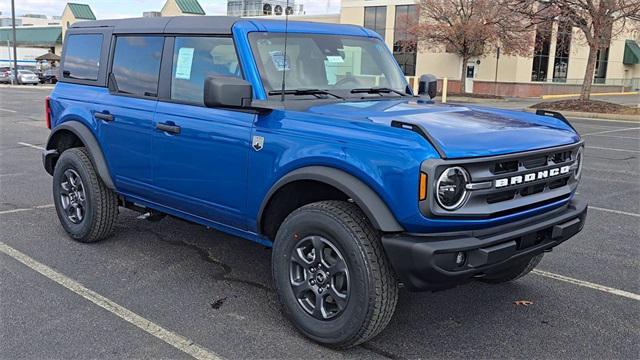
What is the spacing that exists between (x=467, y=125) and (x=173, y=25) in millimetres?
2457

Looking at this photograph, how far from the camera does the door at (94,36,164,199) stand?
460 cm

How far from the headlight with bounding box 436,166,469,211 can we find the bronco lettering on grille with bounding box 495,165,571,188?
23cm

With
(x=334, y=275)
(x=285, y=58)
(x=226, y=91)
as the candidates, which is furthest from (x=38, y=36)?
(x=334, y=275)

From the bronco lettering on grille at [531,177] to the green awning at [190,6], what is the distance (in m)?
61.1

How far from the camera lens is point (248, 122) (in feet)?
12.6

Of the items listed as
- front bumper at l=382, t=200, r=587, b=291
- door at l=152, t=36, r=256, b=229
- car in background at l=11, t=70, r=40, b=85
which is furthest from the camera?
car in background at l=11, t=70, r=40, b=85

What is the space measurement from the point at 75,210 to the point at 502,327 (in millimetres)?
3833

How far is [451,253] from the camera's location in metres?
2.97

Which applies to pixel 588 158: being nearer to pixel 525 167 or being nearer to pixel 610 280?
pixel 610 280

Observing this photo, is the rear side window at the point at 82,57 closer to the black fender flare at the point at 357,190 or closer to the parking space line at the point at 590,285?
the black fender flare at the point at 357,190

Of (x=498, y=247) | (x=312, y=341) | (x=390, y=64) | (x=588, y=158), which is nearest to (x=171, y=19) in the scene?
(x=390, y=64)

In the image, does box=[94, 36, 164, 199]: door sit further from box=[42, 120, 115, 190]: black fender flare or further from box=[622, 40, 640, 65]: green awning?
box=[622, 40, 640, 65]: green awning

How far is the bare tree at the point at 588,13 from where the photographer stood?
23.2 metres

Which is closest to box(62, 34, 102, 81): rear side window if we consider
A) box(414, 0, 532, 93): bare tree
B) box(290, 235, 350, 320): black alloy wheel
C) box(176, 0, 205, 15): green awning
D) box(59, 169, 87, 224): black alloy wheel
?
box(59, 169, 87, 224): black alloy wheel
